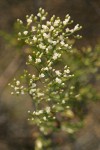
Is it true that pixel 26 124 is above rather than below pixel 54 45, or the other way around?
above

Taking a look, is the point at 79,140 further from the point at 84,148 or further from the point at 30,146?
the point at 30,146

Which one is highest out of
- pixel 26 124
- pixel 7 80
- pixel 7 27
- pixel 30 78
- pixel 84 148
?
pixel 7 27

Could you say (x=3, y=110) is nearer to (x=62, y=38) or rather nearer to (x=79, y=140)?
(x=79, y=140)

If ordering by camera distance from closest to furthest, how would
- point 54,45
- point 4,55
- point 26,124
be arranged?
A: point 54,45, point 26,124, point 4,55

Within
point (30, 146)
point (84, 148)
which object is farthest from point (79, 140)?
point (30, 146)

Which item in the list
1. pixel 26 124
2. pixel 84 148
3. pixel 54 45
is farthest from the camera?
pixel 26 124

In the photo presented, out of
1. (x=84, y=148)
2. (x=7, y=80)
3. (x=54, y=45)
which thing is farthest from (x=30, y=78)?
(x=7, y=80)

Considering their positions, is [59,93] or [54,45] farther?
[59,93]
